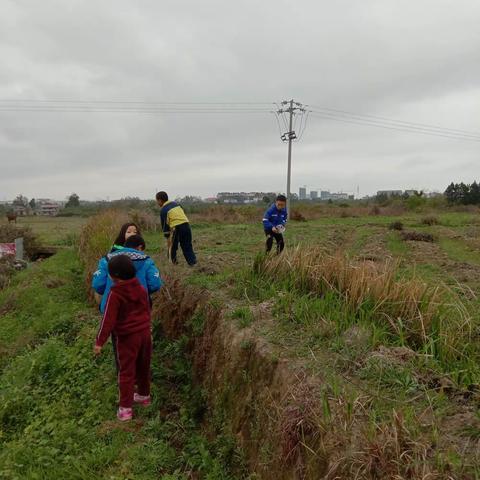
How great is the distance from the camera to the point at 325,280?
505 cm

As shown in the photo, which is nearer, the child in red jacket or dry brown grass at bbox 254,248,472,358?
dry brown grass at bbox 254,248,472,358

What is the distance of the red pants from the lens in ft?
13.9

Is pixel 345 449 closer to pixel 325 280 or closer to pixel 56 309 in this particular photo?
pixel 325 280

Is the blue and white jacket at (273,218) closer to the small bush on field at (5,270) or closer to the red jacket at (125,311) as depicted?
the red jacket at (125,311)

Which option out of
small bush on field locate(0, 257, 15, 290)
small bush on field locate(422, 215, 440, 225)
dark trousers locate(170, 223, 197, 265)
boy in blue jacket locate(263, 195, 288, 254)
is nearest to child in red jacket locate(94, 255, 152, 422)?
dark trousers locate(170, 223, 197, 265)

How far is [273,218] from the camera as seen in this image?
28.6 ft

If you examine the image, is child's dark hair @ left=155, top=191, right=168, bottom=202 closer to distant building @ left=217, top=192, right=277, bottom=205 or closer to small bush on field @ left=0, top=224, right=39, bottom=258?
small bush on field @ left=0, top=224, right=39, bottom=258

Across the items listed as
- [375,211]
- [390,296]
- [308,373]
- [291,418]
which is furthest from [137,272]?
[375,211]

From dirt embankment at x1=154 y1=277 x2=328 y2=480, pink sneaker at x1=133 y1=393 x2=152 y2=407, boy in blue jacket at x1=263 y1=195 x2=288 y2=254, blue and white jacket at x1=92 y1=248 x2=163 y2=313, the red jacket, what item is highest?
boy in blue jacket at x1=263 y1=195 x2=288 y2=254

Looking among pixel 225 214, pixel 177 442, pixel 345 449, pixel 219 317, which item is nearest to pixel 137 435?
pixel 177 442

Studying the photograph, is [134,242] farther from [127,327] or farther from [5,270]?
[5,270]

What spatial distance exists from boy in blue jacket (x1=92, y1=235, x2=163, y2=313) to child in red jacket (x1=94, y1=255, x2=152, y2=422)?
28 cm

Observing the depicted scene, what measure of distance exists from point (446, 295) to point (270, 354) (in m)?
2.27

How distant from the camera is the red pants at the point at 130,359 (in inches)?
166
